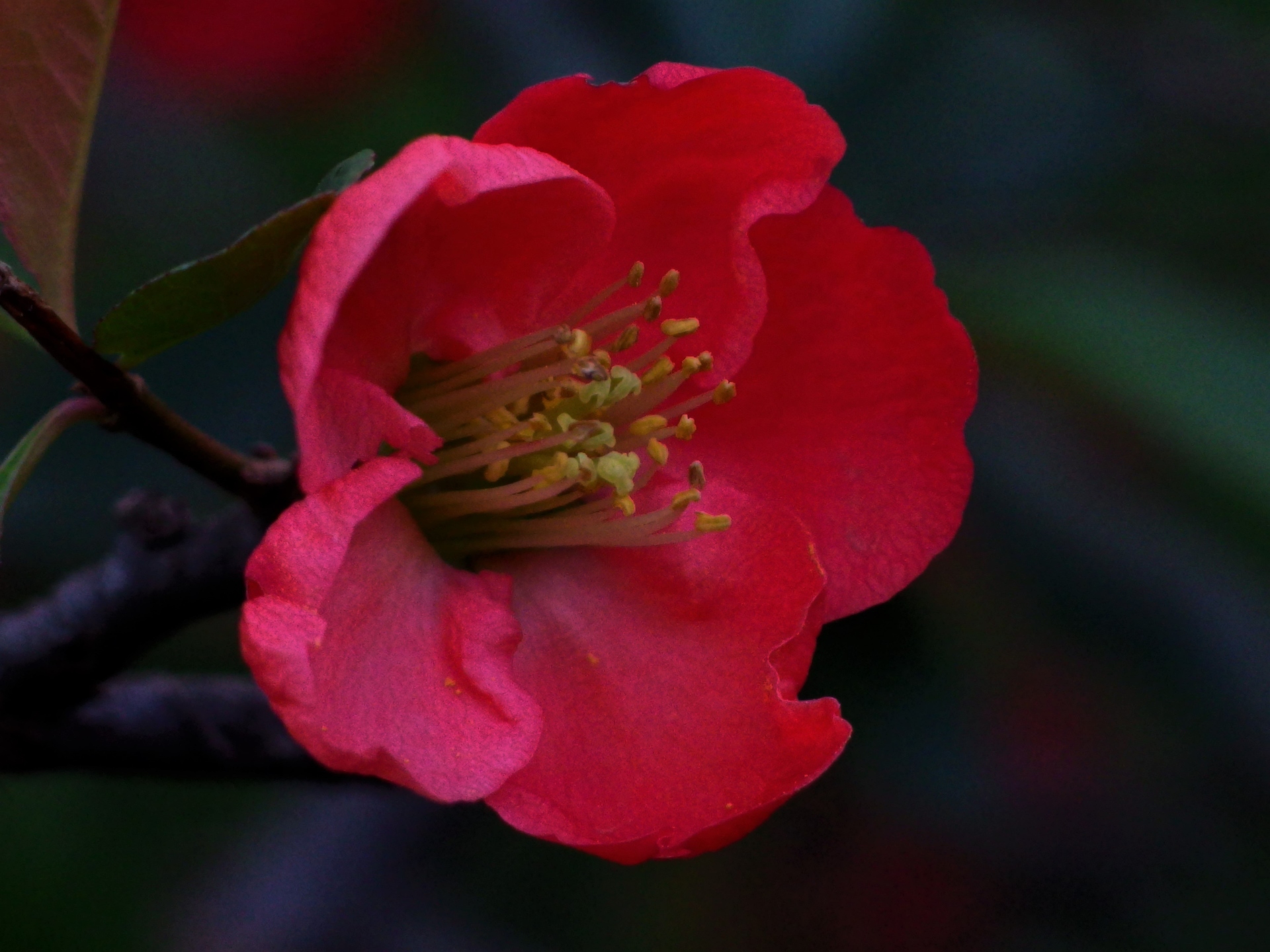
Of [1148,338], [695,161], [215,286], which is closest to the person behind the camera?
[215,286]

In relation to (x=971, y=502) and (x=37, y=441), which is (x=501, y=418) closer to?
(x=37, y=441)

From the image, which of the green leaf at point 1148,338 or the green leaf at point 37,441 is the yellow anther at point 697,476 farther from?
the green leaf at point 1148,338

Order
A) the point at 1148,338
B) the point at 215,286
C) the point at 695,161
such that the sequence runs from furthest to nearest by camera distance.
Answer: the point at 1148,338, the point at 695,161, the point at 215,286

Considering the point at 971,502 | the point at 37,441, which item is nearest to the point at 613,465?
the point at 37,441

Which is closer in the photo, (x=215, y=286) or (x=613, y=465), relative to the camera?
(x=215, y=286)

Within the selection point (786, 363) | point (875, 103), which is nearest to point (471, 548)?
point (786, 363)

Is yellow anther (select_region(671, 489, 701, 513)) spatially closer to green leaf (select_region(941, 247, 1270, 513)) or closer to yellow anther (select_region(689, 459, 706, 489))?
yellow anther (select_region(689, 459, 706, 489))

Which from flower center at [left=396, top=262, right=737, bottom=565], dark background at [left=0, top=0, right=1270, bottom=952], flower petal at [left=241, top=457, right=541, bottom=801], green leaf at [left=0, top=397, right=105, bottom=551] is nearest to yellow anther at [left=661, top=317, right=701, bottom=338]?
flower center at [left=396, top=262, right=737, bottom=565]

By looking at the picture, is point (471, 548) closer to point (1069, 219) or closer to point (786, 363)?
point (786, 363)

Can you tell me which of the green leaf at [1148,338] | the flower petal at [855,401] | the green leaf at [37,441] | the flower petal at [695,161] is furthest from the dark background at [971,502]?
the green leaf at [37,441]
